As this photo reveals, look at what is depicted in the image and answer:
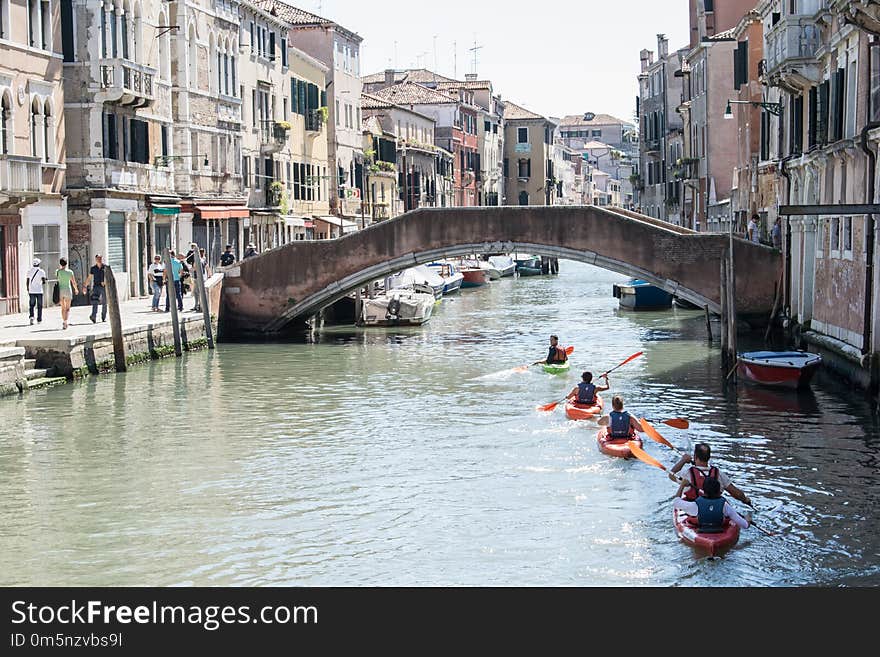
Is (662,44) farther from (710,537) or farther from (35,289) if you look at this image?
(710,537)

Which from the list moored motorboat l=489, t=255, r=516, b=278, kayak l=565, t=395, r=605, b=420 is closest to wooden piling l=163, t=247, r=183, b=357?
kayak l=565, t=395, r=605, b=420

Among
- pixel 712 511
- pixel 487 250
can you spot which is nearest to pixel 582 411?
pixel 712 511

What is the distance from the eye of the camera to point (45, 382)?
85.2ft

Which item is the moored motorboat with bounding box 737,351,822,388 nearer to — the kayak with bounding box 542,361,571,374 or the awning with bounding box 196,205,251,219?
the kayak with bounding box 542,361,571,374

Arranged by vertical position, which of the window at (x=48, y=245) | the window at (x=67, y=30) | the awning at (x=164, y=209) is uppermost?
the window at (x=67, y=30)

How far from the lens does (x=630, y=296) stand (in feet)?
149

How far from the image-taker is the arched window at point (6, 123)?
3122 centimetres

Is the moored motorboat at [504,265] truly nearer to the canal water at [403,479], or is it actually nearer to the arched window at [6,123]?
the canal water at [403,479]

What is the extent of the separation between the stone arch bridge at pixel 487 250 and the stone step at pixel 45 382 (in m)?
9.52

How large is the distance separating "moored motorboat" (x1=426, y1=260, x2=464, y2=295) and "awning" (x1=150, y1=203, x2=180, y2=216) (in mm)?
18182

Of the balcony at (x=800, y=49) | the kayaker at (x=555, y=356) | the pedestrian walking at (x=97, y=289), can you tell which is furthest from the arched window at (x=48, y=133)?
the balcony at (x=800, y=49)

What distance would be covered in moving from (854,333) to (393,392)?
850cm
